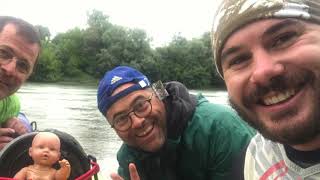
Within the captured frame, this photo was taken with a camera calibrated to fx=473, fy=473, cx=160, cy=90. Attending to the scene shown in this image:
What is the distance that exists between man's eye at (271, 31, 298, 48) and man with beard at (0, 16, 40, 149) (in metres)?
2.30

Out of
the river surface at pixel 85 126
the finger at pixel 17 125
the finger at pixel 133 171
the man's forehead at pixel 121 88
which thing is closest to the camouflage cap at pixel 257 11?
the finger at pixel 133 171

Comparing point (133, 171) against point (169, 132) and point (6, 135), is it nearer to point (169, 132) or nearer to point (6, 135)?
point (169, 132)

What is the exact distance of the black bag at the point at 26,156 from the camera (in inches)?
118

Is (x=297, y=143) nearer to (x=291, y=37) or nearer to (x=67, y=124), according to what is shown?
(x=291, y=37)

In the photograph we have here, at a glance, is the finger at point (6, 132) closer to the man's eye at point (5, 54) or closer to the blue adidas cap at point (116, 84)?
the man's eye at point (5, 54)

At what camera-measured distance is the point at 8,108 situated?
13.8 ft

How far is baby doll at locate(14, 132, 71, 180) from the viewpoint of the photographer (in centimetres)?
295

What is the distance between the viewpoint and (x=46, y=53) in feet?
192

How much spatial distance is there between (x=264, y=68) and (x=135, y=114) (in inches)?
69.5

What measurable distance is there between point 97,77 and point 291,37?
5682cm

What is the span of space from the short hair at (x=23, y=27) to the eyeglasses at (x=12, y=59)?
186 millimetres

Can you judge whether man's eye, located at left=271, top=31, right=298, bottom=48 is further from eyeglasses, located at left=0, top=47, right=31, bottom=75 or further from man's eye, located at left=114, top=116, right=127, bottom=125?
eyeglasses, located at left=0, top=47, right=31, bottom=75

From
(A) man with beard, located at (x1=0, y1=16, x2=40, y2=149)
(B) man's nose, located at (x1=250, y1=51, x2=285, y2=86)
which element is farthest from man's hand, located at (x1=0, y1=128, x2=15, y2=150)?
(B) man's nose, located at (x1=250, y1=51, x2=285, y2=86)

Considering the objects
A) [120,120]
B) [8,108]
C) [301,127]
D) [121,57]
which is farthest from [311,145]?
[121,57]
